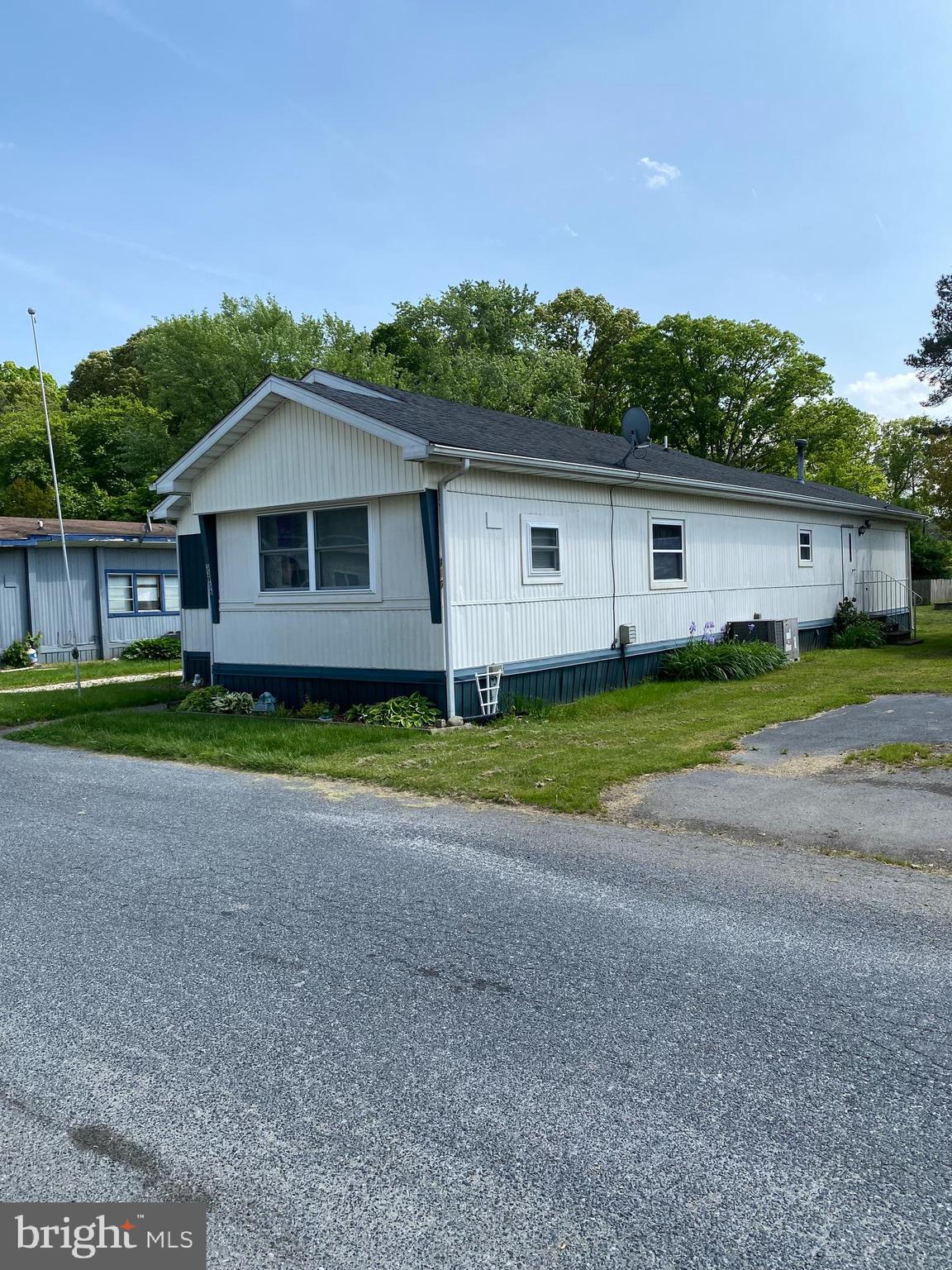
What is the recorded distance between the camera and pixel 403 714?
10727mm

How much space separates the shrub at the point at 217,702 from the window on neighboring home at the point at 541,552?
410cm

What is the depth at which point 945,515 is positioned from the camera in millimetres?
25703

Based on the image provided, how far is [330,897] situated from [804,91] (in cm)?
1638

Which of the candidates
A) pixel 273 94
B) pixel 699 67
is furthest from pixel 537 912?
pixel 699 67

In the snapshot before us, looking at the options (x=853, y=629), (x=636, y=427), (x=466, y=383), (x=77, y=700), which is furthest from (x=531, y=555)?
(x=466, y=383)

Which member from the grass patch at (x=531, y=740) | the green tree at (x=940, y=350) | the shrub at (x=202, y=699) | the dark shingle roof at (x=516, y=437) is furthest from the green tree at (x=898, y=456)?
the shrub at (x=202, y=699)

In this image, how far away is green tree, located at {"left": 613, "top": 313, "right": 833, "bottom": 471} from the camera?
40.5 meters

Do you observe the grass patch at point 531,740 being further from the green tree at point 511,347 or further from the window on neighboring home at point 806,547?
the green tree at point 511,347

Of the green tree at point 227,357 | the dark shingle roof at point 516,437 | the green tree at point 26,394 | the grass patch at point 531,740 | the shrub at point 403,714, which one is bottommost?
the grass patch at point 531,740

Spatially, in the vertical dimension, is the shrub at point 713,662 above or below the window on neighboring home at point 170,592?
below

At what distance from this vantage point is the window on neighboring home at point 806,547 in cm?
1972

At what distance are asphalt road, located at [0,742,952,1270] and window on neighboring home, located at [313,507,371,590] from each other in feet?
20.2

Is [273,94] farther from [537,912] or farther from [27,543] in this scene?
[537,912]

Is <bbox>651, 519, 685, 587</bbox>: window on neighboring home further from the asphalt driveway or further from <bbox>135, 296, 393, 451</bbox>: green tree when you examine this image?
<bbox>135, 296, 393, 451</bbox>: green tree
